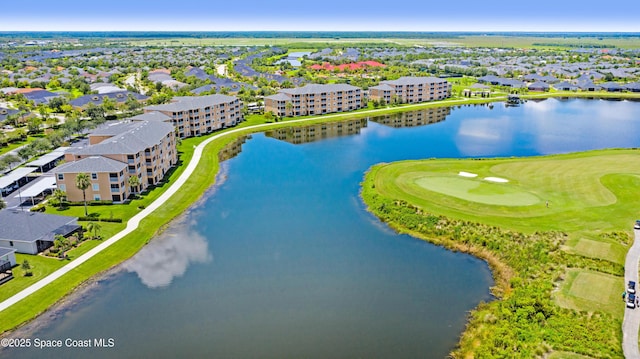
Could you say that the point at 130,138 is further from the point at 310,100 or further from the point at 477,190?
the point at 310,100

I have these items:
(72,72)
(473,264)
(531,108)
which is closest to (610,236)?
(473,264)

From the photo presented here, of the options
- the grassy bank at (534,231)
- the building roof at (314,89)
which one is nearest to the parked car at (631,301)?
the grassy bank at (534,231)

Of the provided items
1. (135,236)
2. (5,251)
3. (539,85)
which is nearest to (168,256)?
(135,236)

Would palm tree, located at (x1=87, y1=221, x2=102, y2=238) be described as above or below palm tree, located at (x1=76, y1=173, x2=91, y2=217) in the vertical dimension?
below

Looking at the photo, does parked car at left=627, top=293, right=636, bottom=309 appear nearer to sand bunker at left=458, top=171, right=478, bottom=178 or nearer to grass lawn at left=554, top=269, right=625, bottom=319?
grass lawn at left=554, top=269, right=625, bottom=319

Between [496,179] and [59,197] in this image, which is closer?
[59,197]

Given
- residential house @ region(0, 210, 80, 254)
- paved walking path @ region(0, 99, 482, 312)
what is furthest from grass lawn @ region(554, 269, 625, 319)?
residential house @ region(0, 210, 80, 254)

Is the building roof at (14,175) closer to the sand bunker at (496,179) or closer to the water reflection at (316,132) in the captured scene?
the water reflection at (316,132)
